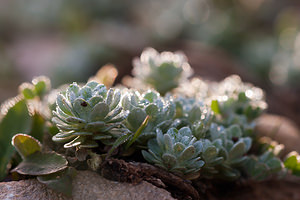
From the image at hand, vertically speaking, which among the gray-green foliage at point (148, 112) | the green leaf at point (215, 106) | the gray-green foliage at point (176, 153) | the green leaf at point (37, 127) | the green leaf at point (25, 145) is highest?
the green leaf at point (215, 106)

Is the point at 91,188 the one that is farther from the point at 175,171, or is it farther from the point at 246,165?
the point at 246,165

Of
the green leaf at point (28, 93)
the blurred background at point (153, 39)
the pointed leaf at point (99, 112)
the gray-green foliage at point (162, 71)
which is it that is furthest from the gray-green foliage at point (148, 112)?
the blurred background at point (153, 39)

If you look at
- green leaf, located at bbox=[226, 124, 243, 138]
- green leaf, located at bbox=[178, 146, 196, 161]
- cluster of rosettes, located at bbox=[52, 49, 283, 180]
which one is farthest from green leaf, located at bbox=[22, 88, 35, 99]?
green leaf, located at bbox=[226, 124, 243, 138]

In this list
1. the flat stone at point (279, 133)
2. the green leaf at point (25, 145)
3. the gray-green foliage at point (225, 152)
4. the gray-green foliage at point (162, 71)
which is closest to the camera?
the green leaf at point (25, 145)

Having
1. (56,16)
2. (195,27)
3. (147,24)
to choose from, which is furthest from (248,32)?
(56,16)

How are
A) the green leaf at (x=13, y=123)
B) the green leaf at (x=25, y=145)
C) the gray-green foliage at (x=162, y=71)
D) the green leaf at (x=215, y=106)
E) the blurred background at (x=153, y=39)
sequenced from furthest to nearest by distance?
1. the blurred background at (x=153, y=39)
2. the gray-green foliage at (x=162, y=71)
3. the green leaf at (x=215, y=106)
4. the green leaf at (x=13, y=123)
5. the green leaf at (x=25, y=145)

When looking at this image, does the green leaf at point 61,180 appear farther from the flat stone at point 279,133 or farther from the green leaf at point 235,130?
the flat stone at point 279,133

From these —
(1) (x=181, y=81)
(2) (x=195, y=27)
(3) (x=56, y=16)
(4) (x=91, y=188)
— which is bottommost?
(4) (x=91, y=188)
